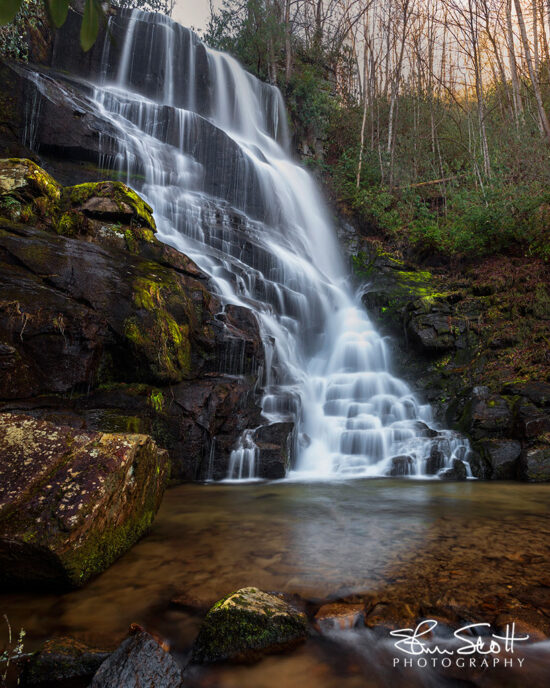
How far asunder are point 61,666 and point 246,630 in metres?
0.82

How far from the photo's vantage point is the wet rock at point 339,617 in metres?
2.23

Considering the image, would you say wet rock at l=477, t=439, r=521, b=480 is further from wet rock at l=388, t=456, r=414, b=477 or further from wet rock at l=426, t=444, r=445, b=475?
wet rock at l=388, t=456, r=414, b=477

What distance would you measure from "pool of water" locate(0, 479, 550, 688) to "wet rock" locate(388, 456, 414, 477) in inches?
74.4

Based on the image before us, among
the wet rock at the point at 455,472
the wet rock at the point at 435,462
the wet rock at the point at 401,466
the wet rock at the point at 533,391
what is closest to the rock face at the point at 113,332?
the wet rock at the point at 401,466

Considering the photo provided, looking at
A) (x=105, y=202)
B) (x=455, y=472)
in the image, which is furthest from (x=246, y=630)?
(x=105, y=202)

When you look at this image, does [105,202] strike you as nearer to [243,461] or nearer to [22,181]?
[22,181]

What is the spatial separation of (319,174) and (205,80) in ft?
21.6

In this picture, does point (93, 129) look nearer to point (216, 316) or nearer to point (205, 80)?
point (216, 316)

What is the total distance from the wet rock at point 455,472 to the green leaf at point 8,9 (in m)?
7.24

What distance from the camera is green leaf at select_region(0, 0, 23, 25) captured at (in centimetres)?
79

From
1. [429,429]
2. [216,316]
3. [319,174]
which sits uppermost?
[319,174]

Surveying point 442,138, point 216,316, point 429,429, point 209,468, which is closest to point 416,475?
point 429,429

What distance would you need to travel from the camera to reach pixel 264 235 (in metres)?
13.4

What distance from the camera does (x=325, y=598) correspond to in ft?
8.25
